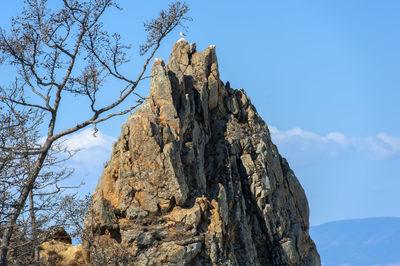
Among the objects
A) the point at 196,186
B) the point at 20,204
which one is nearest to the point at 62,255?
the point at 196,186

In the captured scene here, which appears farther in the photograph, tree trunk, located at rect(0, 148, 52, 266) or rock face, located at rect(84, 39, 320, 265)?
rock face, located at rect(84, 39, 320, 265)

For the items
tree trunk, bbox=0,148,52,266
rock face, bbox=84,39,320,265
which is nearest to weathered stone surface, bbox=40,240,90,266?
rock face, bbox=84,39,320,265

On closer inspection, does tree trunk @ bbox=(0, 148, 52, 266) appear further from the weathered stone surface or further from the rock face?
the weathered stone surface

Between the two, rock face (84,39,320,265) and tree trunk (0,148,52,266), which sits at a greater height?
rock face (84,39,320,265)

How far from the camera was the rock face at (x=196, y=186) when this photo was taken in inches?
1243

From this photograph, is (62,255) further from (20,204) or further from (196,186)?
(20,204)

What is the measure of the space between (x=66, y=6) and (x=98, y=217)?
508 inches

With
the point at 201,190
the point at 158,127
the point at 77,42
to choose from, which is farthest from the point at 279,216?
the point at 77,42

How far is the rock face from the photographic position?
31578 mm

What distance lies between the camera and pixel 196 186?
114ft

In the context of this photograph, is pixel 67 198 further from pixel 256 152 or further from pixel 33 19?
pixel 256 152

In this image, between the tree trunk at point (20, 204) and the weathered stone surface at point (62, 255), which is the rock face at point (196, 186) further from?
the tree trunk at point (20, 204)

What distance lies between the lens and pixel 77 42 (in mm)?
24266

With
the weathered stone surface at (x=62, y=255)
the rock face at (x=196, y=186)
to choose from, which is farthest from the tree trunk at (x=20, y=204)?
the weathered stone surface at (x=62, y=255)
